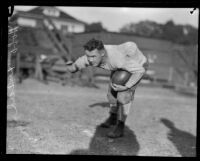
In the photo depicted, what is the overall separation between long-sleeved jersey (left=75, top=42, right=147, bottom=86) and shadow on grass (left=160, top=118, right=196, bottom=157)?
1902 mm

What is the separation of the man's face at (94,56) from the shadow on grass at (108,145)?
47.2 inches

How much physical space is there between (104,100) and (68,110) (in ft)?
3.13

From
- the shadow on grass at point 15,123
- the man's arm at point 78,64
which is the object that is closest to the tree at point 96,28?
the man's arm at point 78,64

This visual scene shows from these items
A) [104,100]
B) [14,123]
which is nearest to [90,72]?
[104,100]

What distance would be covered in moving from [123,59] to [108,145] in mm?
1301

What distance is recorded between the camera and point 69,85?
11.6 metres

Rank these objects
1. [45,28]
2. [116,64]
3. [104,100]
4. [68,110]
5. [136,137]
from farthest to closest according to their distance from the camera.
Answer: [45,28] < [104,100] < [68,110] < [136,137] < [116,64]

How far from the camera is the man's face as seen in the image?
312 cm

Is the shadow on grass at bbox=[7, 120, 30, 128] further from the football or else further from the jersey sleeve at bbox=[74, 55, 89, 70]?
the football

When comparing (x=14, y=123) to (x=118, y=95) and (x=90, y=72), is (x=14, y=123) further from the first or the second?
(x=90, y=72)

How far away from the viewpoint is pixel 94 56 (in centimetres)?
315

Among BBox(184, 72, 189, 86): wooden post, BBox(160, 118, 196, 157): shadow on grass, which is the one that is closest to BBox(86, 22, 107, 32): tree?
BBox(160, 118, 196, 157): shadow on grass
